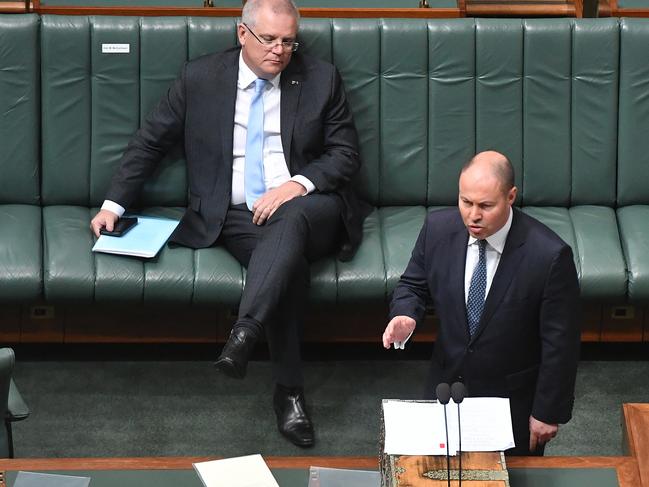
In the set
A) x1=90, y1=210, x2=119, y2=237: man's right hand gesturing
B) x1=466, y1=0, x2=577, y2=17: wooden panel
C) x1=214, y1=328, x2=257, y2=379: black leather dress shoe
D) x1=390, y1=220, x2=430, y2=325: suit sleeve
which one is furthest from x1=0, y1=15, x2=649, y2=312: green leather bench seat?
x1=390, y1=220, x2=430, y2=325: suit sleeve

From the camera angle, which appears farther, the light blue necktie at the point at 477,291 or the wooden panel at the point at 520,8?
the wooden panel at the point at 520,8

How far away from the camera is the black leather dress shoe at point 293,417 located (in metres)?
3.24

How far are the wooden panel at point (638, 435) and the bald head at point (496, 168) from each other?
488mm

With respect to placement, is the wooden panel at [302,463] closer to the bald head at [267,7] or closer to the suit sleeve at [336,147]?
the suit sleeve at [336,147]

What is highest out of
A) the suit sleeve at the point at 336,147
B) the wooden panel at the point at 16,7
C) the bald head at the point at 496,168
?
the bald head at the point at 496,168

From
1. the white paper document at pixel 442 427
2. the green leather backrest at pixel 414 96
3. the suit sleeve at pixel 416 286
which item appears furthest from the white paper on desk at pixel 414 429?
the green leather backrest at pixel 414 96

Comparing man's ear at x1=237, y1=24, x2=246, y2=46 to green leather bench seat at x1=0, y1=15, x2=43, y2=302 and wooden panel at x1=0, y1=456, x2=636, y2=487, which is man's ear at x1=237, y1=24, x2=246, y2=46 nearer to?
green leather bench seat at x1=0, y1=15, x2=43, y2=302

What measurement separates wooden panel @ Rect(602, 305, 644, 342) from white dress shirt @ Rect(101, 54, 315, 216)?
0.96 m

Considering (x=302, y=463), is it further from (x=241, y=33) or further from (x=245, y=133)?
(x=241, y=33)

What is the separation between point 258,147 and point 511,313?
43.8 inches

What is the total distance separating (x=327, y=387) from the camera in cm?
348

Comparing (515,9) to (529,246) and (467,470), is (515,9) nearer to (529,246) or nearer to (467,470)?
(529,246)

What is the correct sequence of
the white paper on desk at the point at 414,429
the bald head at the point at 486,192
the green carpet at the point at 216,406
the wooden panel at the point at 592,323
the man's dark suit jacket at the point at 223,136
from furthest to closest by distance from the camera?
the wooden panel at the point at 592,323 < the man's dark suit jacket at the point at 223,136 < the green carpet at the point at 216,406 < the bald head at the point at 486,192 < the white paper on desk at the point at 414,429

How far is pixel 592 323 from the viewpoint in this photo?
11.8 ft
